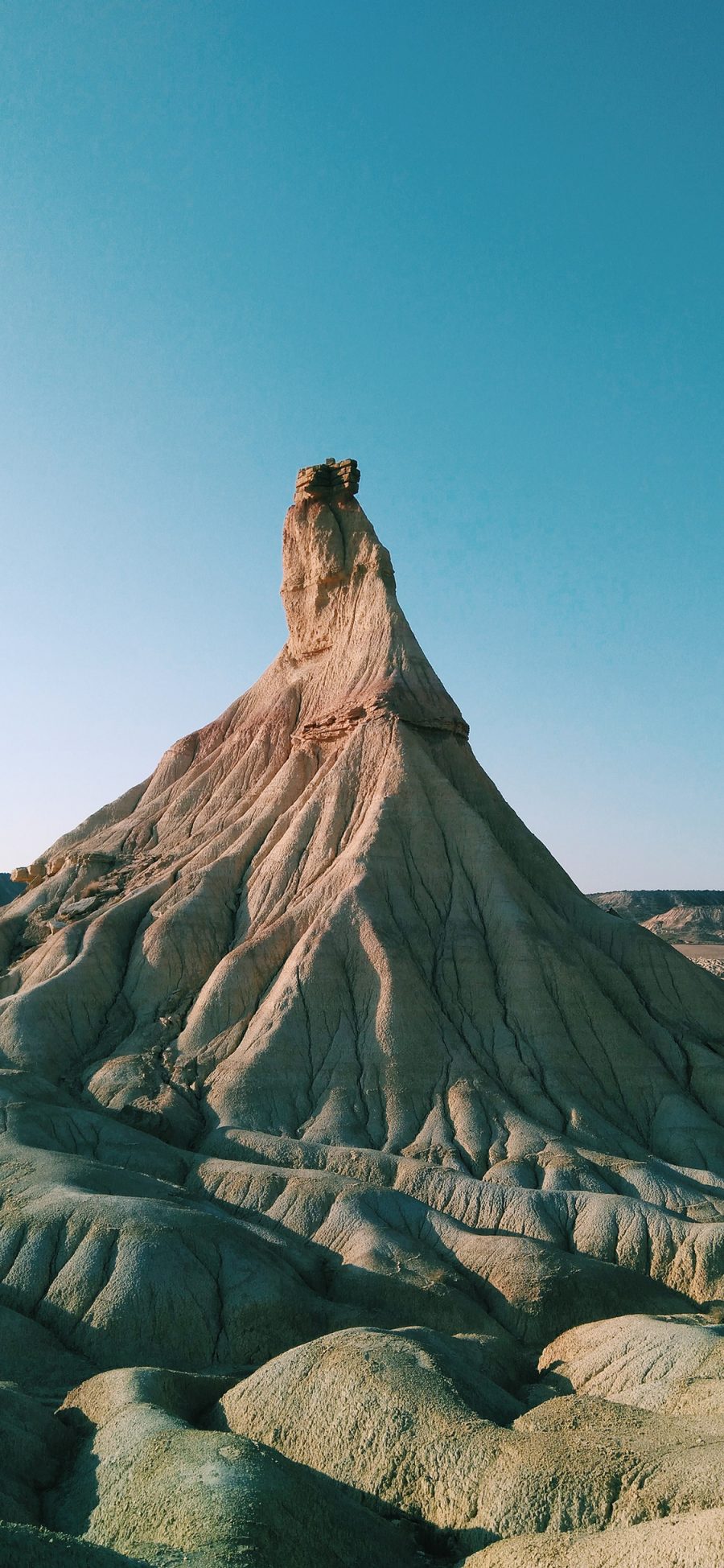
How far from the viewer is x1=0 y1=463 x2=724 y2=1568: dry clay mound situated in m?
17.8

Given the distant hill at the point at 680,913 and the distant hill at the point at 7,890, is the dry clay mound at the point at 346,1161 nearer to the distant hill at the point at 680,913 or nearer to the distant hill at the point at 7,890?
the distant hill at the point at 680,913

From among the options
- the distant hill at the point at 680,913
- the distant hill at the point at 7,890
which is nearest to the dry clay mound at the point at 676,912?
the distant hill at the point at 680,913

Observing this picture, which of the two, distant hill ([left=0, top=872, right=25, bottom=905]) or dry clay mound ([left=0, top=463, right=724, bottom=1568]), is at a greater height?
distant hill ([left=0, top=872, right=25, bottom=905])

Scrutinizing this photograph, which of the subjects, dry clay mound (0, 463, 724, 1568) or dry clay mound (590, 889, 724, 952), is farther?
dry clay mound (590, 889, 724, 952)

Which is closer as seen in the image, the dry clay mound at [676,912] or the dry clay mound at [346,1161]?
the dry clay mound at [346,1161]

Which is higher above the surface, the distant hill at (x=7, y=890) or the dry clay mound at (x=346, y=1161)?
the distant hill at (x=7, y=890)

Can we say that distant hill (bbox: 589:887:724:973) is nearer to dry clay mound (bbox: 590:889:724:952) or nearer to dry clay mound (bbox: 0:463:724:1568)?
dry clay mound (bbox: 590:889:724:952)

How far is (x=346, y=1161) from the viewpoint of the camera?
4147 cm

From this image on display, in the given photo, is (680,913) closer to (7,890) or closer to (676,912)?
(676,912)

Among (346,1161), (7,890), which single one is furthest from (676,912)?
(346,1161)

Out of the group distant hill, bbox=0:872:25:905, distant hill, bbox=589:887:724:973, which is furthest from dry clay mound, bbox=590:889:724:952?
distant hill, bbox=0:872:25:905

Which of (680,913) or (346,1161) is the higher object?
(680,913)

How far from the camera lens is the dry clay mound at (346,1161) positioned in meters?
17.8

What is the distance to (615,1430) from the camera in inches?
736
